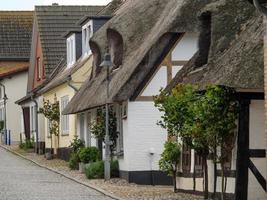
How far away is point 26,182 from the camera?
27.1 metres

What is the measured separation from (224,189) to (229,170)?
45cm

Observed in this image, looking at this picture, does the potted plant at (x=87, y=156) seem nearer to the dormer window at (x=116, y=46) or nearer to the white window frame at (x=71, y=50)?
the dormer window at (x=116, y=46)

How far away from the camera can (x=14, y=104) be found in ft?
211

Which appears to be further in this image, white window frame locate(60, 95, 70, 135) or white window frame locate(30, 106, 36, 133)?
white window frame locate(30, 106, 36, 133)

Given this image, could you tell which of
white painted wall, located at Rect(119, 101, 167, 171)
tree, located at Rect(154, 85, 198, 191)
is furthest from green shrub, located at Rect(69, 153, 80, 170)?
tree, located at Rect(154, 85, 198, 191)

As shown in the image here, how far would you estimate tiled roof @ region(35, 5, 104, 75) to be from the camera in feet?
159

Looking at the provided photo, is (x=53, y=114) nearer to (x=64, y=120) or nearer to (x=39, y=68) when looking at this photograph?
(x=64, y=120)

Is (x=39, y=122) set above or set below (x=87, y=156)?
above

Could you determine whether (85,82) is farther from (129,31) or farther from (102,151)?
(129,31)

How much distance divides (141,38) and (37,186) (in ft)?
21.0

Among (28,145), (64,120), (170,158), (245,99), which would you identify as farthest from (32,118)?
(245,99)

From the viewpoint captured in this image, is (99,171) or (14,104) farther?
(14,104)

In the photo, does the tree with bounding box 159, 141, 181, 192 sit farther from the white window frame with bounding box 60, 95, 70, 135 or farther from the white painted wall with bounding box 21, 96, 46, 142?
the white painted wall with bounding box 21, 96, 46, 142

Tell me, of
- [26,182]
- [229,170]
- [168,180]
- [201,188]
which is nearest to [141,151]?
[168,180]
